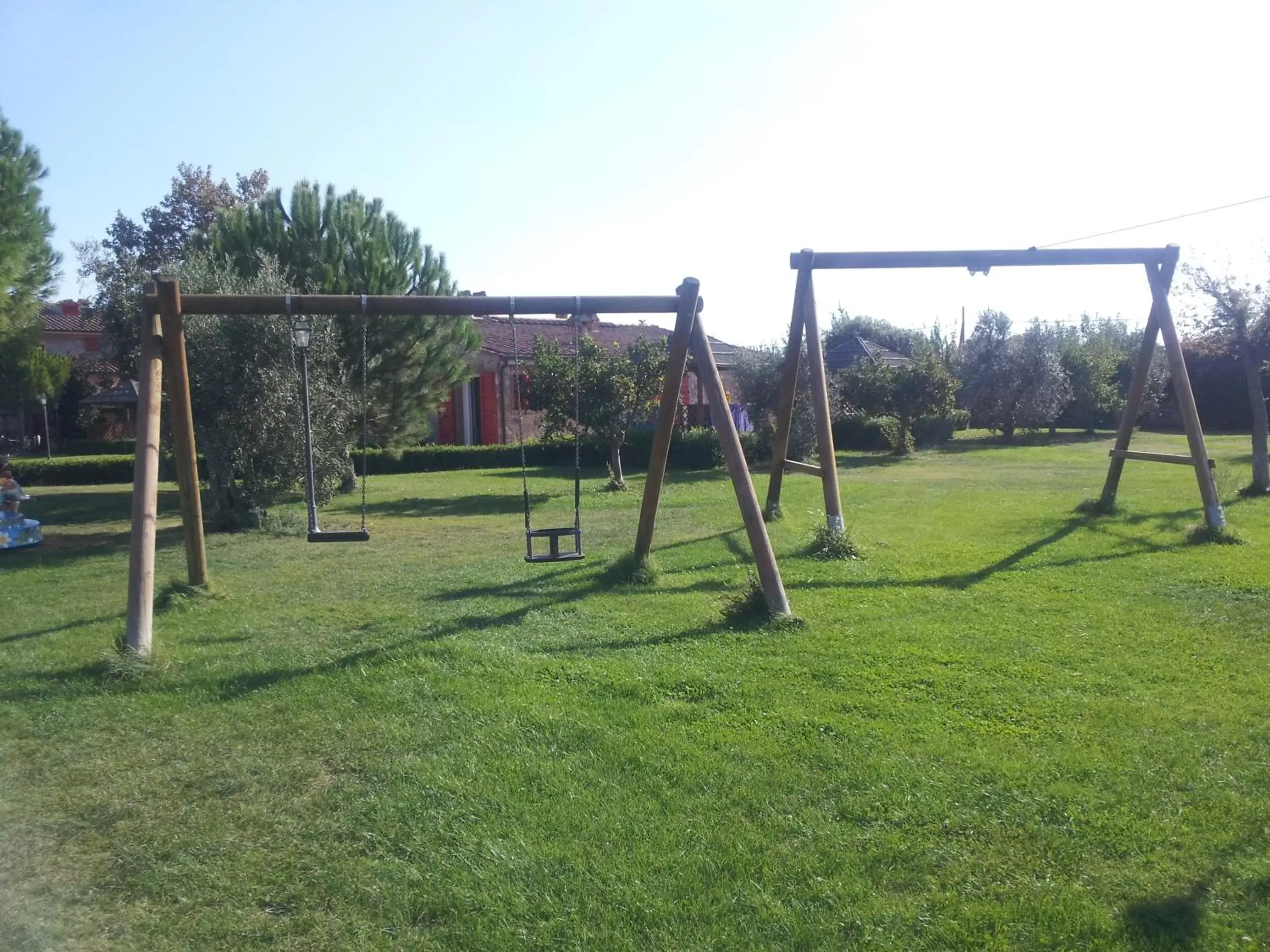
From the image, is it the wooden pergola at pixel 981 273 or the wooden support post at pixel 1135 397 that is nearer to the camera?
the wooden pergola at pixel 981 273

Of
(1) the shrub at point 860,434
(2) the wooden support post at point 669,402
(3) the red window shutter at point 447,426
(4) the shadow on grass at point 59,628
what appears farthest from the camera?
(3) the red window shutter at point 447,426

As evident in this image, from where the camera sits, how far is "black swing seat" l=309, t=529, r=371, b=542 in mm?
8016

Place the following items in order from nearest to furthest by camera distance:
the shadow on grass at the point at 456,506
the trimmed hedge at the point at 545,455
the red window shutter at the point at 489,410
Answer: the shadow on grass at the point at 456,506 < the trimmed hedge at the point at 545,455 < the red window shutter at the point at 489,410

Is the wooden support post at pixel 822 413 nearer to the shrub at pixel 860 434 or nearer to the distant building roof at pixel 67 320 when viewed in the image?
the shrub at pixel 860 434

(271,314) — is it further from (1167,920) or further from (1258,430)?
(1258,430)

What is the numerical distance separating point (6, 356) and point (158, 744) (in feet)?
85.5

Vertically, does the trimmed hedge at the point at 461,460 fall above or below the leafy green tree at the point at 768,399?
below

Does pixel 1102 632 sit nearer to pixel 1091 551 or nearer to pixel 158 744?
pixel 1091 551

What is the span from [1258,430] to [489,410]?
24.7 m

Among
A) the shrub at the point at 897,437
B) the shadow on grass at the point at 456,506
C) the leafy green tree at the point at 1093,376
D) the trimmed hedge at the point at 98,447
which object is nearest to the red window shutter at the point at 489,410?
the trimmed hedge at the point at 98,447

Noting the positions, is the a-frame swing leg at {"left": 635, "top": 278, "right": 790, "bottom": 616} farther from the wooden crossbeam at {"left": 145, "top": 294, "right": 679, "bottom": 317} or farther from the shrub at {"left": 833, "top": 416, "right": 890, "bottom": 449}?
the shrub at {"left": 833, "top": 416, "right": 890, "bottom": 449}

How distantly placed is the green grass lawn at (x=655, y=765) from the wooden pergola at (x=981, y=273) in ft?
4.32

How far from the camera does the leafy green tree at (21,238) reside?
14047mm

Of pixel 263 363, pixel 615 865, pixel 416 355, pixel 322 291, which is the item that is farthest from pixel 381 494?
pixel 615 865
